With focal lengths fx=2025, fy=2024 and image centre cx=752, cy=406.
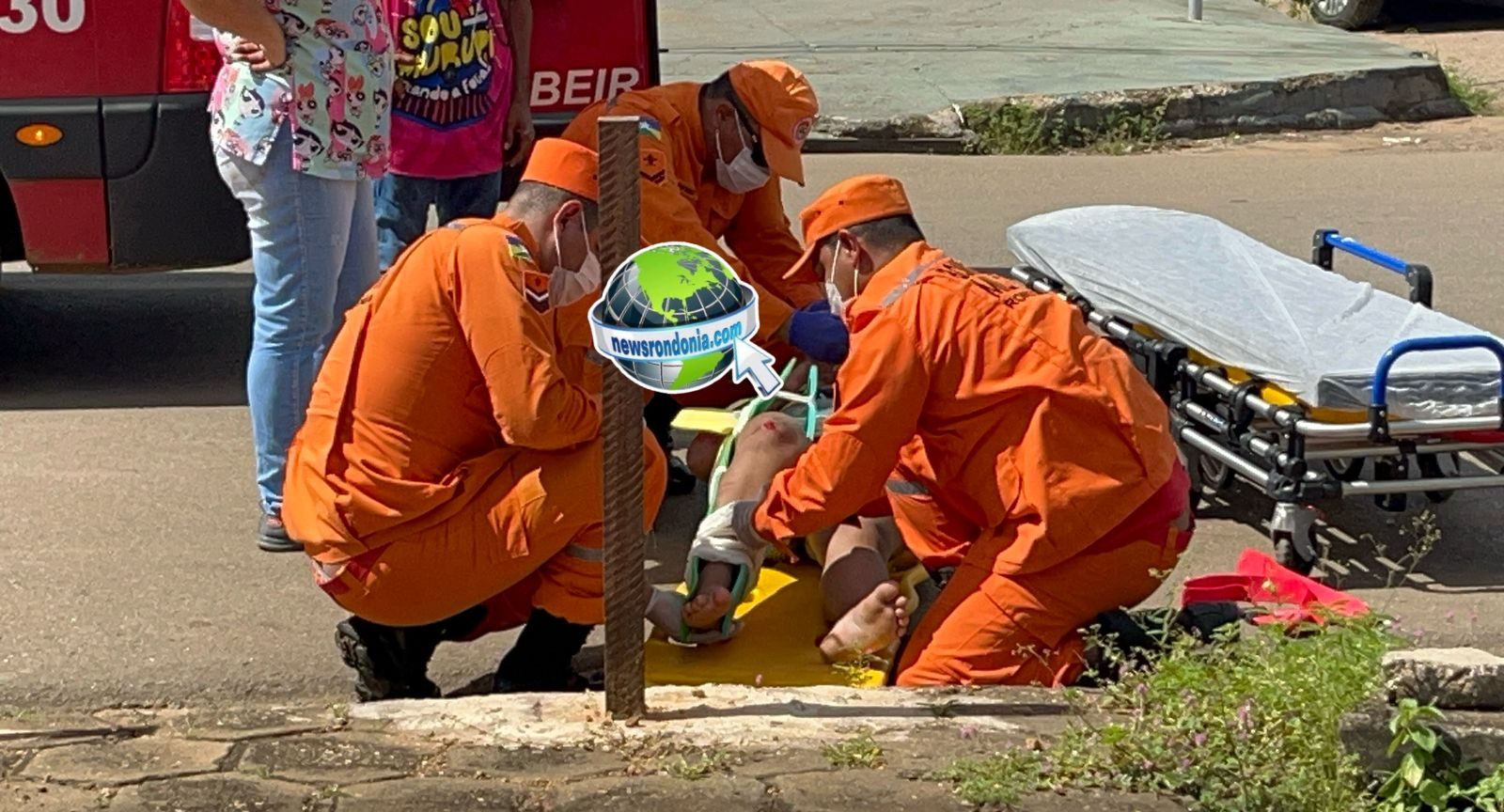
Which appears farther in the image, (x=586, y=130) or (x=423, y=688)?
(x=586, y=130)

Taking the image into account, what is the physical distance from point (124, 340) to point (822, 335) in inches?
143

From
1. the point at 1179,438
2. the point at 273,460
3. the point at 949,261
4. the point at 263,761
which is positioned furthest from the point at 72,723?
the point at 1179,438

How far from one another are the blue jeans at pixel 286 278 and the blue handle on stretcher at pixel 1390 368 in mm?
2561

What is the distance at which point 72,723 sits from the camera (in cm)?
374

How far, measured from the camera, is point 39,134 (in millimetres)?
6133

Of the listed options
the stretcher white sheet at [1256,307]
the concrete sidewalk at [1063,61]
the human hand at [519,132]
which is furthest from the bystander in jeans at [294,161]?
the concrete sidewalk at [1063,61]

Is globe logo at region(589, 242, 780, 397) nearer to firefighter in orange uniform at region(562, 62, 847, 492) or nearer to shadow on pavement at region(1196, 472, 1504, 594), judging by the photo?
firefighter in orange uniform at region(562, 62, 847, 492)

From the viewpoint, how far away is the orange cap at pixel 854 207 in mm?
4348

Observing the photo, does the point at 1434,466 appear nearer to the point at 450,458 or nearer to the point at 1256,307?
the point at 1256,307

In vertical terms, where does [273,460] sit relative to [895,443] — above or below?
below

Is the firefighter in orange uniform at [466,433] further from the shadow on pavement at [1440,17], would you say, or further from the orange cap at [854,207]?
the shadow on pavement at [1440,17]

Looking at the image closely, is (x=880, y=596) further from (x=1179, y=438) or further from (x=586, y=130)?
(x=586, y=130)

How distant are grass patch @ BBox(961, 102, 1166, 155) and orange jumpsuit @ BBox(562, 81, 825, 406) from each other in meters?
5.29

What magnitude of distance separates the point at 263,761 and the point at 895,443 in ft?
4.68
